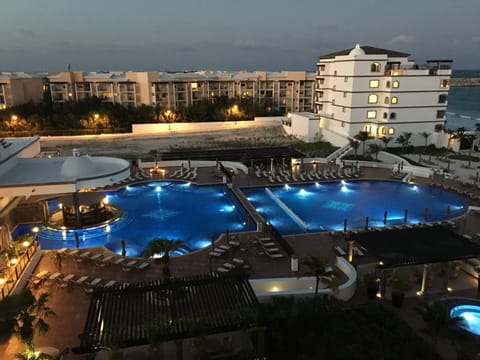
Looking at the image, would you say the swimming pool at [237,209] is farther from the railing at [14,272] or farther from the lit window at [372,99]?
the lit window at [372,99]

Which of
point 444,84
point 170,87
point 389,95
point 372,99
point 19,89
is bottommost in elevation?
point 372,99

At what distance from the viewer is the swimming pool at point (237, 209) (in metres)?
20.7

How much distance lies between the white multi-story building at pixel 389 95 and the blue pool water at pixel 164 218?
20.0 meters

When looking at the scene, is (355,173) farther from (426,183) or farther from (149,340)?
(149,340)

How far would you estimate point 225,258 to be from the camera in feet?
54.8

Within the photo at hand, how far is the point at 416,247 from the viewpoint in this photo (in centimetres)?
1432

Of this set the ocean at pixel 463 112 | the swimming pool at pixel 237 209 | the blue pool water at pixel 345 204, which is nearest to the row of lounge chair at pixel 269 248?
the swimming pool at pixel 237 209

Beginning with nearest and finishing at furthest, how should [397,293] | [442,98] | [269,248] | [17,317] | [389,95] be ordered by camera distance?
[17,317] → [397,293] → [269,248] → [389,95] → [442,98]

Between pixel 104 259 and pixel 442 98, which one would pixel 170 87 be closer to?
pixel 442 98

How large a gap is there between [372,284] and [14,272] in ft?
42.4

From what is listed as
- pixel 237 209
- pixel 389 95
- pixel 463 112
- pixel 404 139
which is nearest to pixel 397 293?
pixel 237 209

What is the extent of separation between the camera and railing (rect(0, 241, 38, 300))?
13.0 metres

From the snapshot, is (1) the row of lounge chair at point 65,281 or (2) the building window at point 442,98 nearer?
(1) the row of lounge chair at point 65,281

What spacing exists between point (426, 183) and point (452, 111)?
99.7 meters
